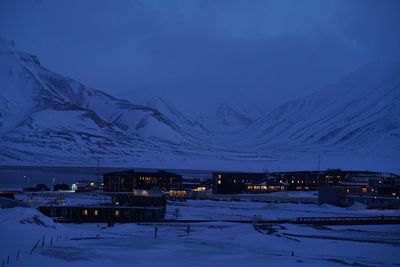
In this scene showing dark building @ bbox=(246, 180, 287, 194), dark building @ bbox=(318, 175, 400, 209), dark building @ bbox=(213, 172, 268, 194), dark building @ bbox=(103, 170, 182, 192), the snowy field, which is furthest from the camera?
dark building @ bbox=(246, 180, 287, 194)

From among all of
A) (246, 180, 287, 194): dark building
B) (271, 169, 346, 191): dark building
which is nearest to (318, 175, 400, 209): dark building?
(246, 180, 287, 194): dark building

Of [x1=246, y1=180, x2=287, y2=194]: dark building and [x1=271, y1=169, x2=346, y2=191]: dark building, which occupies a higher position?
[x1=271, y1=169, x2=346, y2=191]: dark building

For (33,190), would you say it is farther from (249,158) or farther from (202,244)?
(249,158)

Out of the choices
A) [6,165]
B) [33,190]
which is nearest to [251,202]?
[33,190]

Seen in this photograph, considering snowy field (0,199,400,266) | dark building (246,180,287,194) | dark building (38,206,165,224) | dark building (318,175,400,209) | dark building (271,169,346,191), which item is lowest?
snowy field (0,199,400,266)

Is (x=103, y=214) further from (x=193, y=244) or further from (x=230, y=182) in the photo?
(x=230, y=182)

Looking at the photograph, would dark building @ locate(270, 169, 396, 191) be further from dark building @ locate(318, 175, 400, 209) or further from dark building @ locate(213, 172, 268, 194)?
dark building @ locate(318, 175, 400, 209)

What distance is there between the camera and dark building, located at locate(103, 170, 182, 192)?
7300cm

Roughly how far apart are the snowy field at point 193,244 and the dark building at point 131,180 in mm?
38209

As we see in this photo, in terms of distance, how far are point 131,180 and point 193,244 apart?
4901cm

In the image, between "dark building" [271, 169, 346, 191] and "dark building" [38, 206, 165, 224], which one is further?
"dark building" [271, 169, 346, 191]

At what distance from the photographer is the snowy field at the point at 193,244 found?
69.6ft

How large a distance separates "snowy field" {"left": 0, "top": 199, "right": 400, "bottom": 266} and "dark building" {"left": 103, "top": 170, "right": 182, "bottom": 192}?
3821 cm

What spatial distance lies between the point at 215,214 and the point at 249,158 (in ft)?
442
